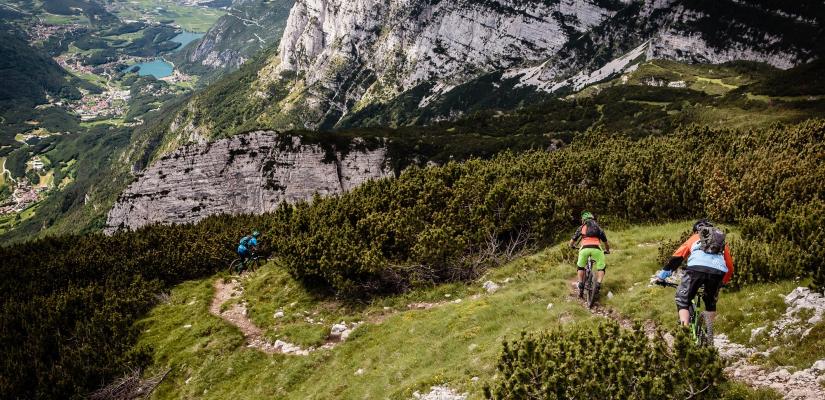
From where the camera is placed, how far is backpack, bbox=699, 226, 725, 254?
10602 millimetres

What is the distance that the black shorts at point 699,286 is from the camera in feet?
35.5

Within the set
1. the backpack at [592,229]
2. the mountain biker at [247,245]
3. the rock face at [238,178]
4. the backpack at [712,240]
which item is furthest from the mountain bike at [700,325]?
the rock face at [238,178]

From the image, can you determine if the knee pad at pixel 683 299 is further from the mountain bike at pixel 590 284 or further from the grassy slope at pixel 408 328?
the mountain bike at pixel 590 284

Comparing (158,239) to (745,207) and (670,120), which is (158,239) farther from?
(670,120)

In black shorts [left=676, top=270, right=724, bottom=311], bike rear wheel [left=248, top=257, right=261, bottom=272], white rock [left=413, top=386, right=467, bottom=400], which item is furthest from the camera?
bike rear wheel [left=248, top=257, right=261, bottom=272]

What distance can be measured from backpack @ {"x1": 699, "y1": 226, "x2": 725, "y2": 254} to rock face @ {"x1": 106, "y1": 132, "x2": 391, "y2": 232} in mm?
88013

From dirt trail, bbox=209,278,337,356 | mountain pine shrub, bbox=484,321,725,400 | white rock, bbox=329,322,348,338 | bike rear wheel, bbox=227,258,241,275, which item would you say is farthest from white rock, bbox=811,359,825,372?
bike rear wheel, bbox=227,258,241,275

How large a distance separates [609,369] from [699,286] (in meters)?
3.40

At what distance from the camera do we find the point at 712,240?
35.0ft

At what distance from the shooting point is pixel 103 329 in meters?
26.5

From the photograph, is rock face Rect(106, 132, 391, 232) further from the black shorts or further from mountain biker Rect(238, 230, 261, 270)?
the black shorts

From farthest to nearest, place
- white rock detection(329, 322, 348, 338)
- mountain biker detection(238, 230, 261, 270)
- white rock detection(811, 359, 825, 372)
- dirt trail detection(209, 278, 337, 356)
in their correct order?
mountain biker detection(238, 230, 261, 270), white rock detection(329, 322, 348, 338), dirt trail detection(209, 278, 337, 356), white rock detection(811, 359, 825, 372)

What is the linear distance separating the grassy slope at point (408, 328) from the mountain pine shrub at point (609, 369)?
3.46ft

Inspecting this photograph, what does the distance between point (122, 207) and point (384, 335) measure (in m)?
99.6
